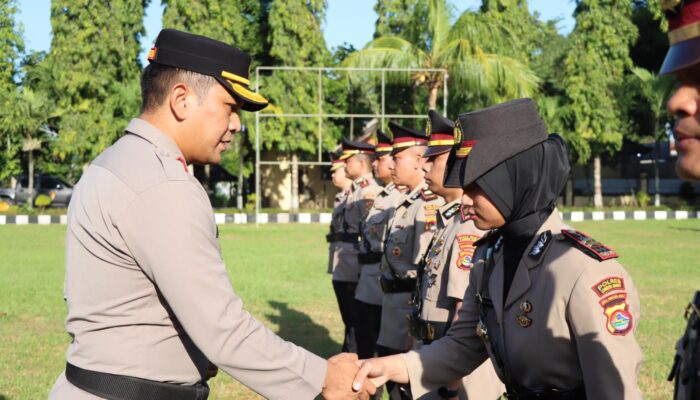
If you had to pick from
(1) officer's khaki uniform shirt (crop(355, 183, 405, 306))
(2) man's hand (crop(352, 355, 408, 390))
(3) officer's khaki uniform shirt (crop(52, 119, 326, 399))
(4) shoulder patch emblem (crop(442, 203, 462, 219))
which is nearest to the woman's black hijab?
(2) man's hand (crop(352, 355, 408, 390))

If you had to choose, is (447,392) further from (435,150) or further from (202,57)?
(202,57)

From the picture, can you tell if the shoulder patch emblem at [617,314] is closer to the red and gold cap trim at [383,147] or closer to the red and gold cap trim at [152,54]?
the red and gold cap trim at [152,54]

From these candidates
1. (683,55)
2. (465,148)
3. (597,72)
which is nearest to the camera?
(683,55)

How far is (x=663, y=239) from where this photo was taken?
67.5 ft

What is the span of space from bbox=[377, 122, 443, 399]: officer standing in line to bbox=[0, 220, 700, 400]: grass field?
152cm

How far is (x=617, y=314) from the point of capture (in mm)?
2670

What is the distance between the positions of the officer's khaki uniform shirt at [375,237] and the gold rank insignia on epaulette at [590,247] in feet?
14.8

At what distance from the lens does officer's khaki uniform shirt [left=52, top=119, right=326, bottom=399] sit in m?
2.69

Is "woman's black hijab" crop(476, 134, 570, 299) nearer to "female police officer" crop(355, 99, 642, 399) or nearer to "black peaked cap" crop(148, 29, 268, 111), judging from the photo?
"female police officer" crop(355, 99, 642, 399)

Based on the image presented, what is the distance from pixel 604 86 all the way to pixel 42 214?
76.1ft

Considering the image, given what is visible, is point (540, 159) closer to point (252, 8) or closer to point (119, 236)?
point (119, 236)

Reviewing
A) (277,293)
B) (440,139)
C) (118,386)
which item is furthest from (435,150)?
(277,293)

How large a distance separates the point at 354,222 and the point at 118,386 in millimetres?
6668

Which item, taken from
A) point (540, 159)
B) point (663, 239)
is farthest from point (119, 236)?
point (663, 239)
